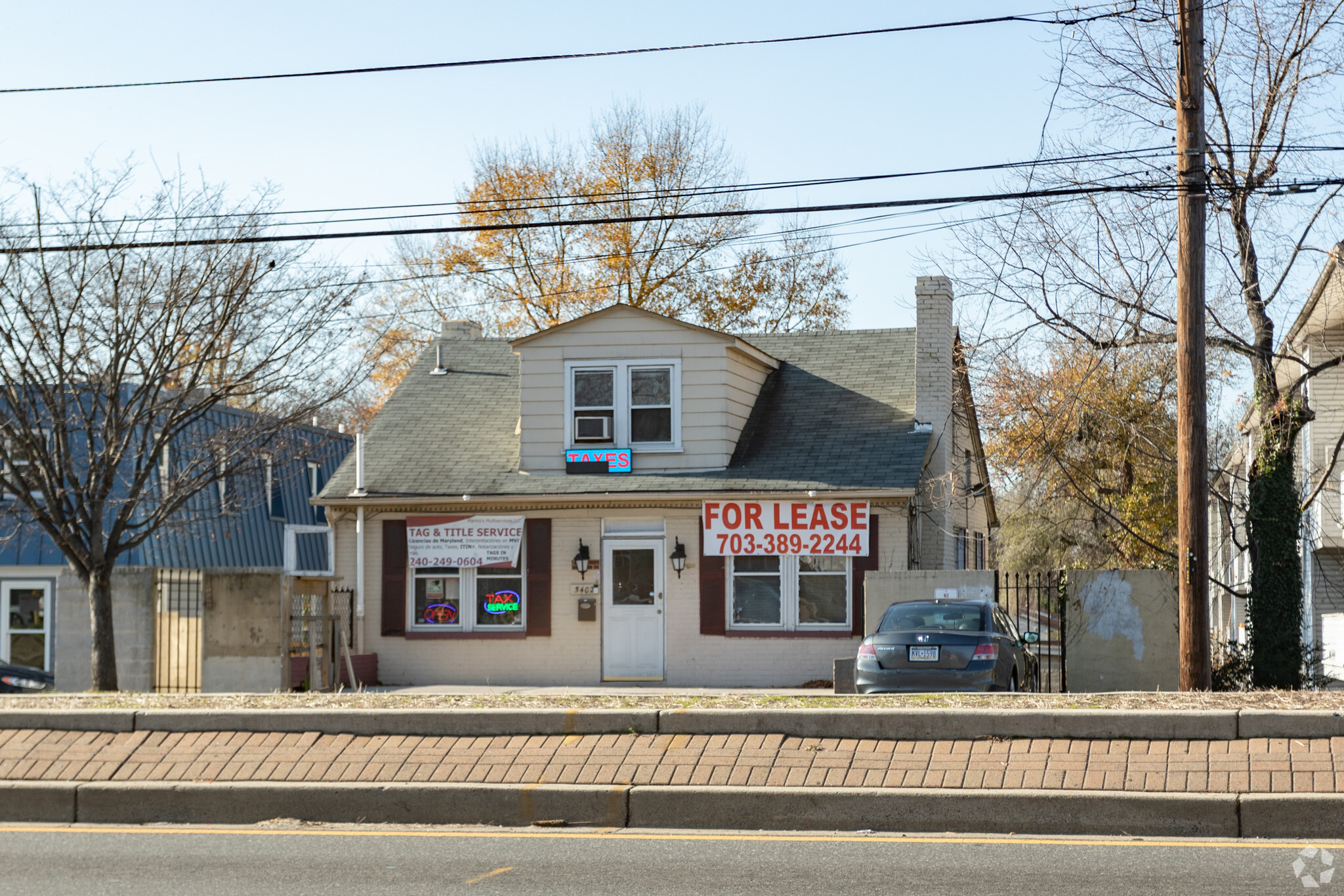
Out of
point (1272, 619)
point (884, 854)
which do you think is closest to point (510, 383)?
point (1272, 619)

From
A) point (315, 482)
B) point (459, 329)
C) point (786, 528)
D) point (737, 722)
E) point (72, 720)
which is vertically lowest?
point (72, 720)

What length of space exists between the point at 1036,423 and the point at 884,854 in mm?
12353

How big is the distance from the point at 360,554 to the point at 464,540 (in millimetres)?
1623

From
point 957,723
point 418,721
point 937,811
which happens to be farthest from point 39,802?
A: point 957,723

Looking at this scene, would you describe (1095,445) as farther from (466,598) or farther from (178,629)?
(178,629)

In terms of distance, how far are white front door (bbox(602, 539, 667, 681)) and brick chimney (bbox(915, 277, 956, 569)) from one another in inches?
162

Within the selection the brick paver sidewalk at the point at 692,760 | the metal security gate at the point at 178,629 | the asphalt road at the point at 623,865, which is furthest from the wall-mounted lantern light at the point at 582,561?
the asphalt road at the point at 623,865

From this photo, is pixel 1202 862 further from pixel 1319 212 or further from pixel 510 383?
pixel 510 383

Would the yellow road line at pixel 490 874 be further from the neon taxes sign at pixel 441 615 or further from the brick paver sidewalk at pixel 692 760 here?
the neon taxes sign at pixel 441 615

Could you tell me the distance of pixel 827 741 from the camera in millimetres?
9344

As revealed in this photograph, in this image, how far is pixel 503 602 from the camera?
21.0 m

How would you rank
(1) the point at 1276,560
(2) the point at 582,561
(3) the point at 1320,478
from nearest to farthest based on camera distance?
(1) the point at 1276,560 → (3) the point at 1320,478 → (2) the point at 582,561

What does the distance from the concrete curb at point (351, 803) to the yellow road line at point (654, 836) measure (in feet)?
0.51

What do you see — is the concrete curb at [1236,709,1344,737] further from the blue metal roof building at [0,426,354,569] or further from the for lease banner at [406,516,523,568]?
the blue metal roof building at [0,426,354,569]
